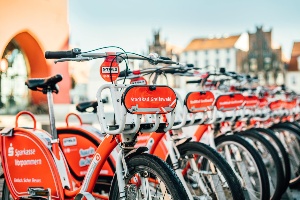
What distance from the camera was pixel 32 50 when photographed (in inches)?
788

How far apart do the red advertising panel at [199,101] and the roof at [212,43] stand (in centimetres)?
6506

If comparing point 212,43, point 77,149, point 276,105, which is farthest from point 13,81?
point 212,43

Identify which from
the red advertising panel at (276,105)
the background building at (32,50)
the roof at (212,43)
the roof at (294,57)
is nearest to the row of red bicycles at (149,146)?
the red advertising panel at (276,105)

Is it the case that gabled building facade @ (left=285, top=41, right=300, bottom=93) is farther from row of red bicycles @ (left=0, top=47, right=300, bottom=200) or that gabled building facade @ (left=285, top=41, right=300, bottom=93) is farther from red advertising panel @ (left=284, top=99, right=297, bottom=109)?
row of red bicycles @ (left=0, top=47, right=300, bottom=200)

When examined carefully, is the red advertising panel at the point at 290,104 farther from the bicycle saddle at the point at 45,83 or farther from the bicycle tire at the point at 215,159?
the bicycle saddle at the point at 45,83

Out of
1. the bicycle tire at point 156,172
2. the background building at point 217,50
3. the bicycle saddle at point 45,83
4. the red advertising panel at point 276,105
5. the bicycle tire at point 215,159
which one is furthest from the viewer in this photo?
the background building at point 217,50

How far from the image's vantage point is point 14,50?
790 inches

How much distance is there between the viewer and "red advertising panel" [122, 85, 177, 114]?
243cm

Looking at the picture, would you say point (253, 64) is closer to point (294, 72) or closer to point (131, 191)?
point (294, 72)

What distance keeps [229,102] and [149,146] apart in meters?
0.89

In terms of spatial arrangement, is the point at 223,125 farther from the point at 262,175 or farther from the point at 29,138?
the point at 29,138

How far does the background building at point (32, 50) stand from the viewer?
729 inches

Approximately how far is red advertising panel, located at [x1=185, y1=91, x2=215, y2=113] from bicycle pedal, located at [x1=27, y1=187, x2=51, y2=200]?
1144mm

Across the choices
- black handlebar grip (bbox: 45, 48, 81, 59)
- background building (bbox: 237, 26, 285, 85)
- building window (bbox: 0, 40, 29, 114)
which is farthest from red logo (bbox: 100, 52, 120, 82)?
background building (bbox: 237, 26, 285, 85)
